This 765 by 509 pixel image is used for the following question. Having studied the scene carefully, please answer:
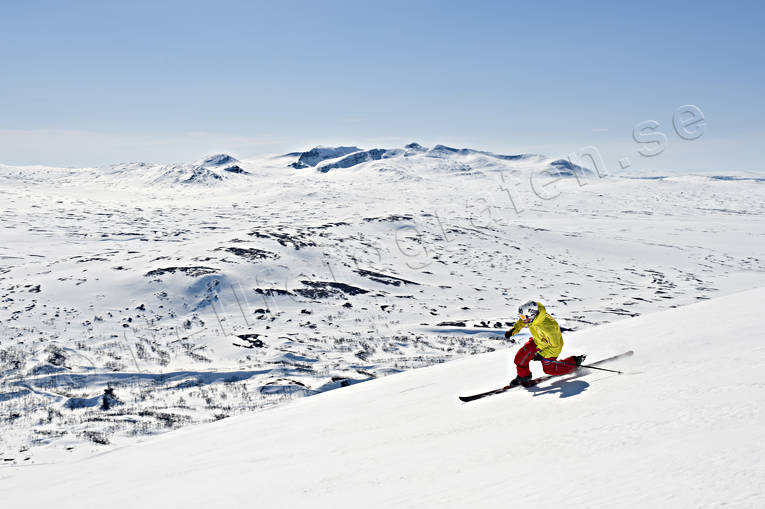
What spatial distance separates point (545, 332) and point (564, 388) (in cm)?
107

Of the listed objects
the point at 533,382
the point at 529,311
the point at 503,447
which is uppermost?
the point at 529,311

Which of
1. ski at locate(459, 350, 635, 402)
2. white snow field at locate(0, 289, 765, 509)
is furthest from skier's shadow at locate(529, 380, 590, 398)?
ski at locate(459, 350, 635, 402)

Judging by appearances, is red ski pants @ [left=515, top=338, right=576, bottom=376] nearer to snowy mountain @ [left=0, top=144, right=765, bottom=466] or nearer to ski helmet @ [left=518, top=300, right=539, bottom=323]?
ski helmet @ [left=518, top=300, right=539, bottom=323]

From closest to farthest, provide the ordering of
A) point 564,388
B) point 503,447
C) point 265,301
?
1. point 503,447
2. point 564,388
3. point 265,301

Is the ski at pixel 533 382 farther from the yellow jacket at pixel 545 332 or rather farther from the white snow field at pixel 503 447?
the yellow jacket at pixel 545 332

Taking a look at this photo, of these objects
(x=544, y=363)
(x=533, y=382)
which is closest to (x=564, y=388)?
(x=533, y=382)

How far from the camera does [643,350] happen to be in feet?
25.6

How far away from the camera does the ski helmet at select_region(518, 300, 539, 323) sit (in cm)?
742

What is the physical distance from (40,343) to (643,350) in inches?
1186

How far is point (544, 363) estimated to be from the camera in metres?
7.53

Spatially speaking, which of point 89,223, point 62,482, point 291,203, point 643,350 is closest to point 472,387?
point 643,350

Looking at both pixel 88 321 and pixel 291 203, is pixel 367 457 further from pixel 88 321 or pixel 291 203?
pixel 291 203

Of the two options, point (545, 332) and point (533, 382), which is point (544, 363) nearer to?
point (533, 382)

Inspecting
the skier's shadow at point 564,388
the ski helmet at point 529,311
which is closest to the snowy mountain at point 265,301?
the ski helmet at point 529,311
